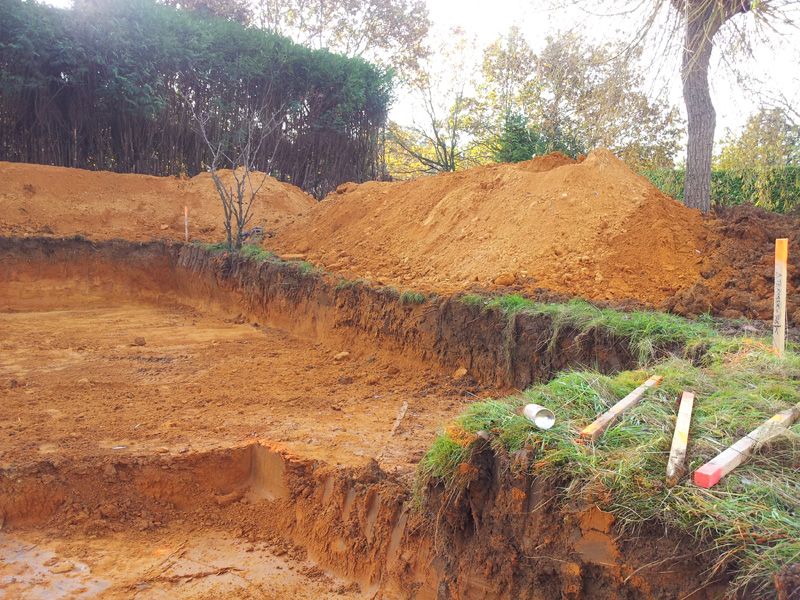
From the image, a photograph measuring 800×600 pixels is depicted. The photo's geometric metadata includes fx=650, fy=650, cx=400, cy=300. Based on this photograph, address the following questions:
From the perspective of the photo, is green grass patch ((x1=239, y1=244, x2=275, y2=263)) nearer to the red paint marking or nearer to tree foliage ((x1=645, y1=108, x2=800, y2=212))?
tree foliage ((x1=645, y1=108, x2=800, y2=212))

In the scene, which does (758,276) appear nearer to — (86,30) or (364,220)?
(364,220)

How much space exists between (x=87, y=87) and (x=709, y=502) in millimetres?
14118

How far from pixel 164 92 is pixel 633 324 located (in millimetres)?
12693

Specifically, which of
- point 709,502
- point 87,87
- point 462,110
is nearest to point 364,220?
point 87,87

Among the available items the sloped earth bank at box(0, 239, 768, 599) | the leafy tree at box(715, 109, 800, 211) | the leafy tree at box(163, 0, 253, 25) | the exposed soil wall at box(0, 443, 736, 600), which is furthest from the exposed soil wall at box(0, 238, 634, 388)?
the leafy tree at box(163, 0, 253, 25)

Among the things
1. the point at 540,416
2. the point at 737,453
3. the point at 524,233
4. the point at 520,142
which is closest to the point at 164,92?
the point at 520,142

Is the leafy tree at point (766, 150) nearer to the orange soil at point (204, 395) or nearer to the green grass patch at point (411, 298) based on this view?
the green grass patch at point (411, 298)

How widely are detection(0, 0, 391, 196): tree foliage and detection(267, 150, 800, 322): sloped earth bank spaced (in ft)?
20.7

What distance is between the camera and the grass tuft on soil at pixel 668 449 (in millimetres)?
2094

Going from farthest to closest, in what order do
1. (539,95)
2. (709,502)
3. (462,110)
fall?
1. (462,110)
2. (539,95)
3. (709,502)

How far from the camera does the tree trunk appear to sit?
816 centimetres

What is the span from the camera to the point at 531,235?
7.57m

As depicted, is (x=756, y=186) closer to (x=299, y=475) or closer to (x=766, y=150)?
(x=766, y=150)

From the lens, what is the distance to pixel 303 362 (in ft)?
23.6
